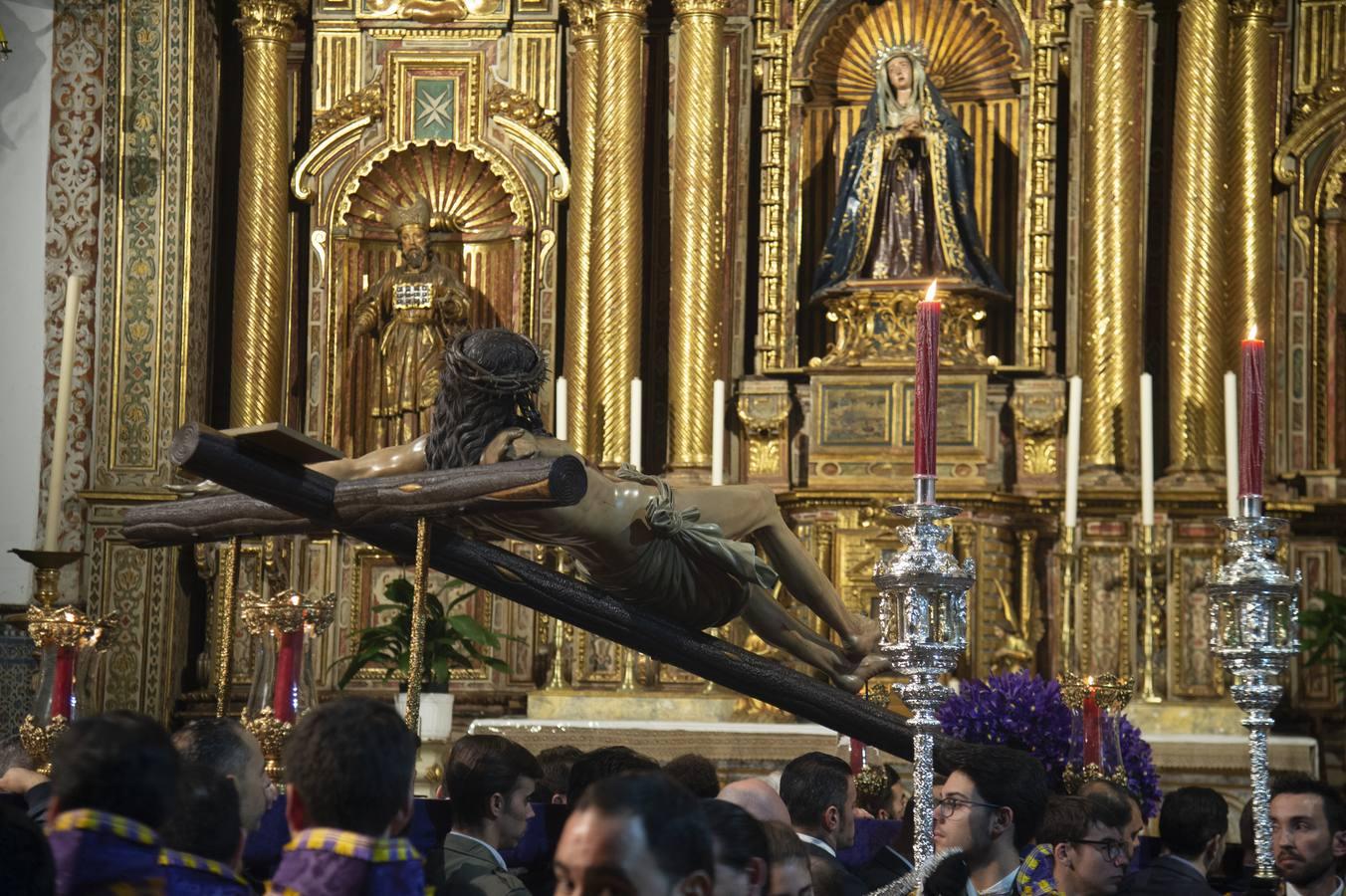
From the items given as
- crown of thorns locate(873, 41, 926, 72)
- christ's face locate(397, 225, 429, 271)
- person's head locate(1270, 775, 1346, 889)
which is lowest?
person's head locate(1270, 775, 1346, 889)

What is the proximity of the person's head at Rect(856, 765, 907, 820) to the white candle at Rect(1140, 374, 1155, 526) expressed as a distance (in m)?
3.75

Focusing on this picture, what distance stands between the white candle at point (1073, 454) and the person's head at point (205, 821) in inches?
282

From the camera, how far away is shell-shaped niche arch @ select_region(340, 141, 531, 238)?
41.4ft

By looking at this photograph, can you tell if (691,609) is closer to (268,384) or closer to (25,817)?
(25,817)

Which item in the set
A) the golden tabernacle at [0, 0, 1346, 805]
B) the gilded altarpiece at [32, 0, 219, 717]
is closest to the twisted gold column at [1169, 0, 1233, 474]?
the golden tabernacle at [0, 0, 1346, 805]

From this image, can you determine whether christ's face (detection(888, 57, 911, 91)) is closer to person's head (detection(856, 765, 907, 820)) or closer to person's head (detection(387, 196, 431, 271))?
person's head (detection(387, 196, 431, 271))

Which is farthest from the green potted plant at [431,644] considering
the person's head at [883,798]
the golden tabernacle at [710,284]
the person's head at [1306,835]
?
the person's head at [1306,835]

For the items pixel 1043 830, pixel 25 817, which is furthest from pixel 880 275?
pixel 25 817

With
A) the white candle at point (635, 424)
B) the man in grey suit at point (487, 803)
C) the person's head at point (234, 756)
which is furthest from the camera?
the white candle at point (635, 424)

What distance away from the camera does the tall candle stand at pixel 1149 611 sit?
1038cm

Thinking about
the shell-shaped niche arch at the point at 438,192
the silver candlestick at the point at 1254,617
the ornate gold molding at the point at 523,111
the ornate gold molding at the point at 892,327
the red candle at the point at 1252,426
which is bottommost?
the silver candlestick at the point at 1254,617

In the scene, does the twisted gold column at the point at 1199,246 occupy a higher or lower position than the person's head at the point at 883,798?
higher

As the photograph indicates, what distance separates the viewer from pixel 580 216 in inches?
484

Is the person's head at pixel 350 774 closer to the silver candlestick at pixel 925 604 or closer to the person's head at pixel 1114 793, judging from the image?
the silver candlestick at pixel 925 604
